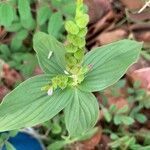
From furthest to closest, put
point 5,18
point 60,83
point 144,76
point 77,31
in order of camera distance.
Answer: point 144,76, point 5,18, point 60,83, point 77,31

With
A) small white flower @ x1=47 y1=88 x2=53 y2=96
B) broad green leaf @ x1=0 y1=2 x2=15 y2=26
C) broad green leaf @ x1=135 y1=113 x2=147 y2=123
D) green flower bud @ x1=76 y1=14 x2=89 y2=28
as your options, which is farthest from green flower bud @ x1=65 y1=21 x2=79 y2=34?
broad green leaf @ x1=135 y1=113 x2=147 y2=123

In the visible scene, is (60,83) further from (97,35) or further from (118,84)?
(97,35)

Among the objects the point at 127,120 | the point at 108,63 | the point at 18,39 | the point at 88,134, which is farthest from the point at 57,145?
the point at 108,63

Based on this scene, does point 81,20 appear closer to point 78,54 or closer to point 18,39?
point 78,54

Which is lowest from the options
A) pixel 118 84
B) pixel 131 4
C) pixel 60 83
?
pixel 118 84

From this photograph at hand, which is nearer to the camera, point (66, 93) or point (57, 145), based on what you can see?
point (66, 93)

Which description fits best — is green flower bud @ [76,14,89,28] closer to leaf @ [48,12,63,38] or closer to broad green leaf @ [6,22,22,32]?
leaf @ [48,12,63,38]

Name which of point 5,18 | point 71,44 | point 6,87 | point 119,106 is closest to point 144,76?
point 119,106

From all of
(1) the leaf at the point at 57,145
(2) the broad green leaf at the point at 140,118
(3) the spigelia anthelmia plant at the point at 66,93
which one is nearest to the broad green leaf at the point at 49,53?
(3) the spigelia anthelmia plant at the point at 66,93
